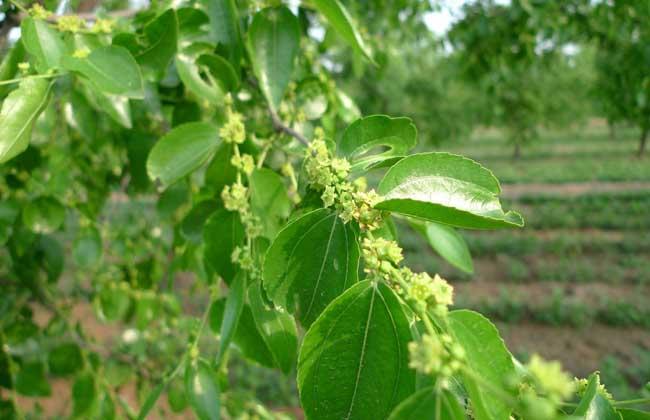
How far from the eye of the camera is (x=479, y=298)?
26.4 ft

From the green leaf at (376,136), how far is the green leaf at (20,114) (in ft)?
1.43

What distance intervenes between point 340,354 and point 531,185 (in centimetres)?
1780

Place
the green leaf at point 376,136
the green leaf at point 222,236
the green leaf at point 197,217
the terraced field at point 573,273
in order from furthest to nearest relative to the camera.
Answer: the terraced field at point 573,273, the green leaf at point 197,217, the green leaf at point 222,236, the green leaf at point 376,136

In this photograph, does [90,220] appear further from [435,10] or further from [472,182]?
[435,10]

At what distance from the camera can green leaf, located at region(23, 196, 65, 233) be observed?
1477 millimetres

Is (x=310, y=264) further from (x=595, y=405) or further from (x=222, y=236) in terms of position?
(x=595, y=405)

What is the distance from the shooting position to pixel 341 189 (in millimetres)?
679

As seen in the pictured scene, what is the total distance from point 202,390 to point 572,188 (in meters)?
17.0

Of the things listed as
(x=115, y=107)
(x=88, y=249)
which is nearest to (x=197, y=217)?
(x=115, y=107)

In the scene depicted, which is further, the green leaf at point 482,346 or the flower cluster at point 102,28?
the flower cluster at point 102,28

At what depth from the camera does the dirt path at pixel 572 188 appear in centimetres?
1506

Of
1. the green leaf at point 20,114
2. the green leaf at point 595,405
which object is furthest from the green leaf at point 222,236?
the green leaf at point 595,405

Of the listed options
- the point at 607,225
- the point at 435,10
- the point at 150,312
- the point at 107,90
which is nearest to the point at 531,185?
the point at 607,225

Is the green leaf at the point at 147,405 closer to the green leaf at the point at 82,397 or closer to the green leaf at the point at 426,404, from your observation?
the green leaf at the point at 426,404
